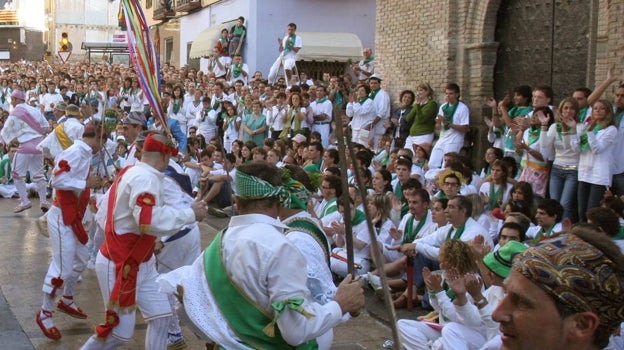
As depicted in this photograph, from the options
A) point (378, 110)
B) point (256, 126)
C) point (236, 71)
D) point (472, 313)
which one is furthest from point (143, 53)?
point (236, 71)

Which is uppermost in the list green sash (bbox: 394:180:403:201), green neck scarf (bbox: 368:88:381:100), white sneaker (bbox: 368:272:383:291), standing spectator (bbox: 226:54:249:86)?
standing spectator (bbox: 226:54:249:86)

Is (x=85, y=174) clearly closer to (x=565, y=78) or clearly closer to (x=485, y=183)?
(x=485, y=183)

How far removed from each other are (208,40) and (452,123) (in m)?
16.0

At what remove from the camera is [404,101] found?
45.1 ft

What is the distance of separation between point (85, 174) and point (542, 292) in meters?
6.33

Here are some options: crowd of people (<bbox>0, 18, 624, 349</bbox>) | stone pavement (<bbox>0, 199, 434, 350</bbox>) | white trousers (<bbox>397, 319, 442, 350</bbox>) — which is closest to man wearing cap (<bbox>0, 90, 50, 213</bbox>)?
crowd of people (<bbox>0, 18, 624, 349</bbox>)

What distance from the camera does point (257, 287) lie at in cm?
378

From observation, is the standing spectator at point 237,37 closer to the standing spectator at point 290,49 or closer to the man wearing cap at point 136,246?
the standing spectator at point 290,49

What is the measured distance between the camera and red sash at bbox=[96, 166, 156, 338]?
581 cm

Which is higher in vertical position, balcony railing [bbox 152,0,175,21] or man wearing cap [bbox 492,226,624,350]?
balcony railing [bbox 152,0,175,21]

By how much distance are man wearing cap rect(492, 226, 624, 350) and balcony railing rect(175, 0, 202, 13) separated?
29887 millimetres

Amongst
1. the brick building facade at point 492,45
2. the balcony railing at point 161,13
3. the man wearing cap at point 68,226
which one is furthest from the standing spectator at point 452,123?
the balcony railing at point 161,13

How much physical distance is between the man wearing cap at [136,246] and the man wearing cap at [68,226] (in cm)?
174

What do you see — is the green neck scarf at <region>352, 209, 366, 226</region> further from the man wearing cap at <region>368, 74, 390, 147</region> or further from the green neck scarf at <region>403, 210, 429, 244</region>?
the man wearing cap at <region>368, 74, 390, 147</region>
